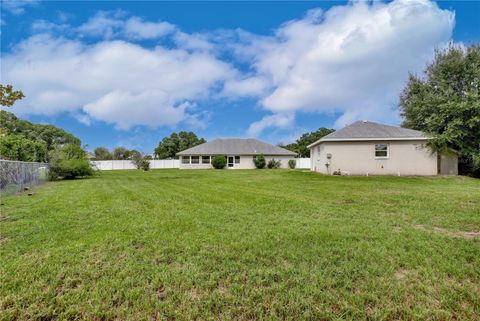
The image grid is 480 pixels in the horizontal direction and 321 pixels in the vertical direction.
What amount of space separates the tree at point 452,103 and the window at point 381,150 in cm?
278

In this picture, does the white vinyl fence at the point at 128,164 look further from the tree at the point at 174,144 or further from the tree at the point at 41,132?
the tree at the point at 174,144

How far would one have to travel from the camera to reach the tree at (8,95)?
391 cm

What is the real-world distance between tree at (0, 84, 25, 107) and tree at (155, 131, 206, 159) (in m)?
49.0

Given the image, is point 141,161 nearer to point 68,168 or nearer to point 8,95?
point 68,168

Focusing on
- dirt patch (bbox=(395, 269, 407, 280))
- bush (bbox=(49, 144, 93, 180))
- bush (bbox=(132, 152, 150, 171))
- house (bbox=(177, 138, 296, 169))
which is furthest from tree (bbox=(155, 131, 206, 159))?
dirt patch (bbox=(395, 269, 407, 280))

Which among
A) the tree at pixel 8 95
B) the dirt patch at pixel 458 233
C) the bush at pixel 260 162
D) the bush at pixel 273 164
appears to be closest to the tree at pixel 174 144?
the bush at pixel 260 162

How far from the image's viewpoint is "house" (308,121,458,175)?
1758 cm

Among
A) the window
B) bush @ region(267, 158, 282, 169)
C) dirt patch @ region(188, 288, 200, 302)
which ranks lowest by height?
dirt patch @ region(188, 288, 200, 302)

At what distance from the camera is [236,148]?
33844 mm

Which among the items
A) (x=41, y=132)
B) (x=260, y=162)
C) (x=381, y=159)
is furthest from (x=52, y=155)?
(x=41, y=132)

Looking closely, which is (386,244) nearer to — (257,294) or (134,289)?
(257,294)

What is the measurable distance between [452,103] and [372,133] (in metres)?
5.06

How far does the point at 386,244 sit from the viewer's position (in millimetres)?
3930

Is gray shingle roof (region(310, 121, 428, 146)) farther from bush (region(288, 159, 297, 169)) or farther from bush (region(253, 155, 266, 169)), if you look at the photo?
bush (region(288, 159, 297, 169))
